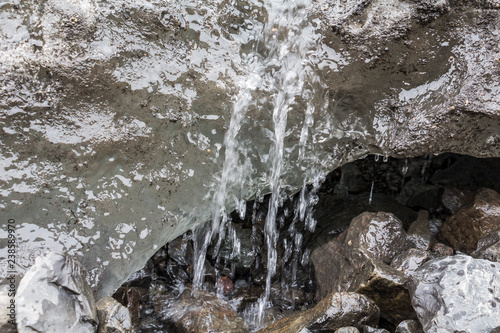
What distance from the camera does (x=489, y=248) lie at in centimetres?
319

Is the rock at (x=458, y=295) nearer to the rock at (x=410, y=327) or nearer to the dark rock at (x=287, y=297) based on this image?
the rock at (x=410, y=327)

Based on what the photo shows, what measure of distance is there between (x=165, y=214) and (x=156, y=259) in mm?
1137

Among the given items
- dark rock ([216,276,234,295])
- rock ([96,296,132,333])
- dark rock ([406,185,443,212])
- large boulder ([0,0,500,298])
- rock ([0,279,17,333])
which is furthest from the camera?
dark rock ([406,185,443,212])

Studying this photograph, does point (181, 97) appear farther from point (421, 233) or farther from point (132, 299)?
point (421, 233)

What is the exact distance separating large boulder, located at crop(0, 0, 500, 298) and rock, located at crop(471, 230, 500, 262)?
0.66 meters

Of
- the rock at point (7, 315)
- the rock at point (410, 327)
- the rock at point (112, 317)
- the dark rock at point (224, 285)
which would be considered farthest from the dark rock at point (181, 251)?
the rock at point (410, 327)

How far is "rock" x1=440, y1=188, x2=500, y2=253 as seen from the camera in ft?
11.7

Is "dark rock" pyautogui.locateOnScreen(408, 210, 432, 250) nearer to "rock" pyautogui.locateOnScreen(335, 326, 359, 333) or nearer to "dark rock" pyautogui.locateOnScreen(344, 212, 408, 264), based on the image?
"dark rock" pyautogui.locateOnScreen(344, 212, 408, 264)

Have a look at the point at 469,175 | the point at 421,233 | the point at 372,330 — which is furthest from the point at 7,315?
the point at 469,175

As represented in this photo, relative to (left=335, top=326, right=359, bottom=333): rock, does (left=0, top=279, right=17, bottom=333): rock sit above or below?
below

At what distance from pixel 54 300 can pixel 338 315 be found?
1.74 m

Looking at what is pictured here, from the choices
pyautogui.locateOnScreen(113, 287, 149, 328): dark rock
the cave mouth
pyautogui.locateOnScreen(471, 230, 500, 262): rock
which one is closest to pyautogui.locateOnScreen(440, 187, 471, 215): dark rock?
the cave mouth

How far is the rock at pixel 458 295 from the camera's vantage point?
2.32 m

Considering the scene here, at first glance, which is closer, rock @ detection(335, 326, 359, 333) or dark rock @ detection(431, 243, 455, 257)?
rock @ detection(335, 326, 359, 333)
